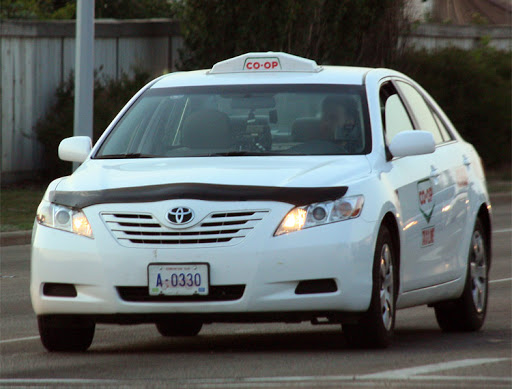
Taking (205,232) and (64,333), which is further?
(64,333)

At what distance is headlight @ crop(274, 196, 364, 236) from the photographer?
7.80 meters

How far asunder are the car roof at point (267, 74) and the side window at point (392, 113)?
19 centimetres

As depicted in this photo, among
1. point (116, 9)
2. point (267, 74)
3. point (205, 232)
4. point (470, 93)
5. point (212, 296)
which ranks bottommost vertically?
point (470, 93)

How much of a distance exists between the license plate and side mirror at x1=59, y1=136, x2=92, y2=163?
5.53 ft

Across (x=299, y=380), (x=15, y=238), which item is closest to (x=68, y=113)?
(x=15, y=238)

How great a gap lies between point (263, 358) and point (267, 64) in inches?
96.1

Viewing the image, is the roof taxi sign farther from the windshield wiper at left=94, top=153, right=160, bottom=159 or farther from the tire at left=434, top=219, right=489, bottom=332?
the tire at left=434, top=219, right=489, bottom=332

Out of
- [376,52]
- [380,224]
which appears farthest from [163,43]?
[380,224]

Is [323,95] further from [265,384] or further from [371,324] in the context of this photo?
[265,384]

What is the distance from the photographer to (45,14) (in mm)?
28656

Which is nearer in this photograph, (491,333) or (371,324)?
(371,324)

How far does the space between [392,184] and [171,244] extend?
4.88ft

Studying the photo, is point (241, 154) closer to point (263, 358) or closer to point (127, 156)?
point (127, 156)

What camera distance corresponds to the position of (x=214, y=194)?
25.7 feet
